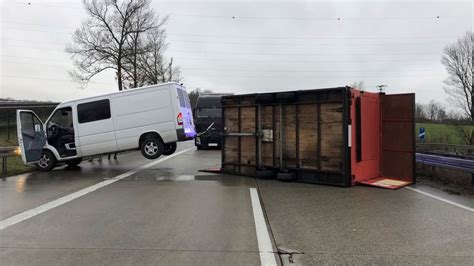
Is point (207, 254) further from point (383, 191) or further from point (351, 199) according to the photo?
point (383, 191)

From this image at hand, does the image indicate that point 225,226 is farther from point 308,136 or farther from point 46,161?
point 46,161

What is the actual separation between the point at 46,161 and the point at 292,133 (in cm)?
849

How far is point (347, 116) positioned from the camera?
31.5 feet

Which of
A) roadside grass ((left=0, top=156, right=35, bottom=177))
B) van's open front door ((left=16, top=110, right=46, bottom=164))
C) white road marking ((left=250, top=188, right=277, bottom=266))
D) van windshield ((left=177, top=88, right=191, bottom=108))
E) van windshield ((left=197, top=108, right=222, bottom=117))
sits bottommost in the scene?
white road marking ((left=250, top=188, right=277, bottom=266))

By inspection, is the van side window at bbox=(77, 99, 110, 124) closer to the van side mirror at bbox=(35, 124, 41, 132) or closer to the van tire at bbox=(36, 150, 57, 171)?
the van side mirror at bbox=(35, 124, 41, 132)

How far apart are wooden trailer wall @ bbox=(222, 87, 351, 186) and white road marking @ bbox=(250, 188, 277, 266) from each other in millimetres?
2614

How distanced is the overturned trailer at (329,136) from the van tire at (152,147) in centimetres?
264

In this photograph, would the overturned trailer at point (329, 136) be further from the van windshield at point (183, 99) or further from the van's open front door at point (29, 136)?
the van's open front door at point (29, 136)

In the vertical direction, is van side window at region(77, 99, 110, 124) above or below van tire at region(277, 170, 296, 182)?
above

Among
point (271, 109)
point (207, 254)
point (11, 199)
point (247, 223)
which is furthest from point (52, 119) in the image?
point (207, 254)

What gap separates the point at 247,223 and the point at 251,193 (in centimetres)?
276

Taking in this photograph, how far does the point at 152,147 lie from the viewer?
1297 cm

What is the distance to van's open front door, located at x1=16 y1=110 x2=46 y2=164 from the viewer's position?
12797 millimetres

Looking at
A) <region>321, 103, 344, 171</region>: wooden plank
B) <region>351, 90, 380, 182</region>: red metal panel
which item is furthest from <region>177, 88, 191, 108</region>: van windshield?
<region>351, 90, 380, 182</region>: red metal panel
